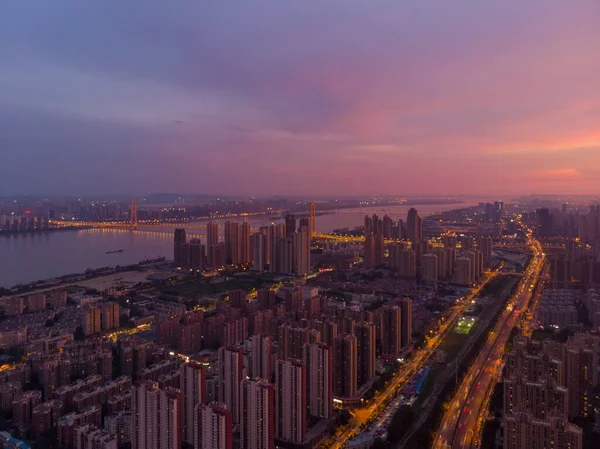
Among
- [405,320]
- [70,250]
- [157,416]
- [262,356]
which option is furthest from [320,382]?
[70,250]

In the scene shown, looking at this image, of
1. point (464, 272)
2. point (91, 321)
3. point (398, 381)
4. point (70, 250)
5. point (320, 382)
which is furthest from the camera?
point (70, 250)

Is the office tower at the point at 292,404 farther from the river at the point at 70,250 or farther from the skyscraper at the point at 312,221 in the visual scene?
the skyscraper at the point at 312,221

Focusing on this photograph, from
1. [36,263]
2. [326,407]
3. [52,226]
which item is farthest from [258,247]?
[52,226]

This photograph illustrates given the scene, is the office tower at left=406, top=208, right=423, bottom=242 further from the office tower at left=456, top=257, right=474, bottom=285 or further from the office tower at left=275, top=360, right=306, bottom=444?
the office tower at left=275, top=360, right=306, bottom=444

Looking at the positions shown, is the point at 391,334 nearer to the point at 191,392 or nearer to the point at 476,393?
the point at 476,393

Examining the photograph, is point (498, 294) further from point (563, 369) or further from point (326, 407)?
point (326, 407)
